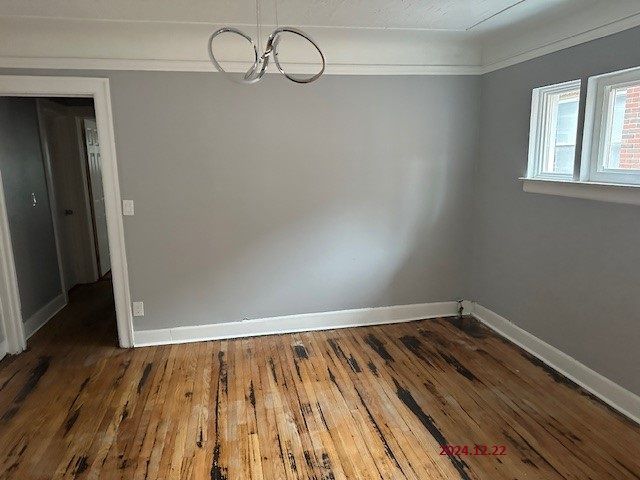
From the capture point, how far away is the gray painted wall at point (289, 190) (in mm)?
3092

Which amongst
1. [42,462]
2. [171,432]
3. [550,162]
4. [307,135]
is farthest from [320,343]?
[550,162]

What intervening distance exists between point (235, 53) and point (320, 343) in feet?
7.46

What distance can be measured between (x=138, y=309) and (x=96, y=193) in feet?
8.43

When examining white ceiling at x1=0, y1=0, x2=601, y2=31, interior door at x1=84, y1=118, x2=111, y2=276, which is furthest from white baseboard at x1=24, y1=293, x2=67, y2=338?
white ceiling at x1=0, y1=0, x2=601, y2=31

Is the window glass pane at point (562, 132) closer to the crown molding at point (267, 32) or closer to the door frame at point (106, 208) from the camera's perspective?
the crown molding at point (267, 32)

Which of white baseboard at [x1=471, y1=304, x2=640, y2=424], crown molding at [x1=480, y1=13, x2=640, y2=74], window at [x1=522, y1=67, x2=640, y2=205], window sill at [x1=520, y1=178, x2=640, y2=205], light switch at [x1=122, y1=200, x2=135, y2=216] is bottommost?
white baseboard at [x1=471, y1=304, x2=640, y2=424]

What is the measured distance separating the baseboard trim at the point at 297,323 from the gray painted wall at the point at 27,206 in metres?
1.13

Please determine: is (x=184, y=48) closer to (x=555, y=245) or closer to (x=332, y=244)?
(x=332, y=244)

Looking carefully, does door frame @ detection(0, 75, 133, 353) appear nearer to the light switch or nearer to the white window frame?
the light switch

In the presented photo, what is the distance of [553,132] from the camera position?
9.62 ft

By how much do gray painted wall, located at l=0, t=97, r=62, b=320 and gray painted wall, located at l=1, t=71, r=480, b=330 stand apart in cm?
90

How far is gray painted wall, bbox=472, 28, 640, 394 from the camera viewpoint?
92.8 inches

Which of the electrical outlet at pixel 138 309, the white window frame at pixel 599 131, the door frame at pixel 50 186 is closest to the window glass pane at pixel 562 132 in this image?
the white window frame at pixel 599 131

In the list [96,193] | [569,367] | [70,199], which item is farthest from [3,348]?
[569,367]
